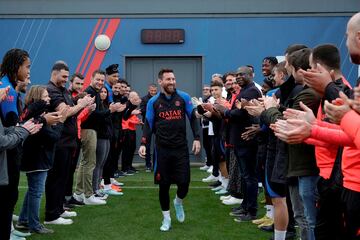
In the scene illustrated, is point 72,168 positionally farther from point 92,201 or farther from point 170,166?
point 170,166

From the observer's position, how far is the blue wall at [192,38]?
1238cm

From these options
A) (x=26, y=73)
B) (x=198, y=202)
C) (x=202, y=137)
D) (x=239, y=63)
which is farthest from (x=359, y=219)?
(x=239, y=63)

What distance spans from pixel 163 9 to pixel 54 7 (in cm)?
268

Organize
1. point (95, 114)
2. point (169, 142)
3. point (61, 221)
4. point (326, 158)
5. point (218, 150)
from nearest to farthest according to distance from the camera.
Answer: point (326, 158)
point (169, 142)
point (61, 221)
point (95, 114)
point (218, 150)

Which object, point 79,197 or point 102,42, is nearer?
point 79,197

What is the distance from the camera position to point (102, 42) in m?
12.4

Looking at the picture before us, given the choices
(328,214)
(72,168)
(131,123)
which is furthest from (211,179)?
(328,214)

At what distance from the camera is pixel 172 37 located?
12.4 m

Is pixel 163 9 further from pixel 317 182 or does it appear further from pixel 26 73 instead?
pixel 317 182

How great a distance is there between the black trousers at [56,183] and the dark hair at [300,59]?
3.34 meters

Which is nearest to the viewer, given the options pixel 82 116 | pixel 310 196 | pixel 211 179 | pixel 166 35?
pixel 310 196

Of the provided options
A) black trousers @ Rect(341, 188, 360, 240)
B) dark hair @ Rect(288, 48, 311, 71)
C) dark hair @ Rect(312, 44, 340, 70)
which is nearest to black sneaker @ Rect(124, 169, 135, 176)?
dark hair @ Rect(288, 48, 311, 71)

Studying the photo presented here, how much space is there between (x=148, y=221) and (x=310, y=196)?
3.03 meters

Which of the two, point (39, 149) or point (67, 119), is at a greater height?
point (67, 119)
